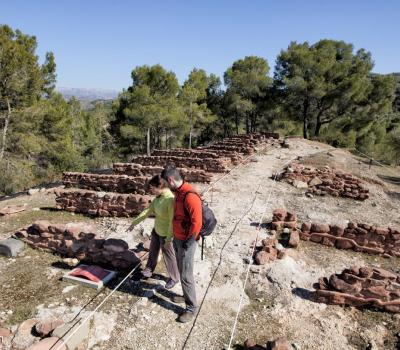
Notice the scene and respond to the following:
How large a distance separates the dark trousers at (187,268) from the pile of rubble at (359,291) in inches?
79.0

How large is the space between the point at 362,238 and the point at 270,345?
14.3 ft

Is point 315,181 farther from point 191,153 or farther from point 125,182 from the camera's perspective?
point 125,182

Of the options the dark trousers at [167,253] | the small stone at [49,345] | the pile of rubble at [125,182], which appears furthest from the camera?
the pile of rubble at [125,182]

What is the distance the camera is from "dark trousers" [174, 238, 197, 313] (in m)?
4.41

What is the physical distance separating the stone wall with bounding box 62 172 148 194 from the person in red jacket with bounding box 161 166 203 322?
6345mm

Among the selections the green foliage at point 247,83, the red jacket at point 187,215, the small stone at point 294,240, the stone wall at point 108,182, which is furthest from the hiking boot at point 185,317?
the green foliage at point 247,83

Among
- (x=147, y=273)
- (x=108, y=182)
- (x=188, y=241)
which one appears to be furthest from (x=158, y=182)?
(x=108, y=182)

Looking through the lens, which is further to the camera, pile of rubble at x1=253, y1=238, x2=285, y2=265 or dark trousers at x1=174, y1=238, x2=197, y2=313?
pile of rubble at x1=253, y1=238, x2=285, y2=265

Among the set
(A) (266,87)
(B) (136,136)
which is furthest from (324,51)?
(B) (136,136)

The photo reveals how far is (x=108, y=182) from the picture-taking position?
11133 mm

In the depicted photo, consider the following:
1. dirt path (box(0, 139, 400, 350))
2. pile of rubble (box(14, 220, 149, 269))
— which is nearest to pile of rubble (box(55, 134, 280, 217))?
dirt path (box(0, 139, 400, 350))

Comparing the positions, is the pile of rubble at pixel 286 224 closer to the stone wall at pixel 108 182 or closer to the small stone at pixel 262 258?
the small stone at pixel 262 258

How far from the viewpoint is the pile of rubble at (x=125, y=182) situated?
8.52 m

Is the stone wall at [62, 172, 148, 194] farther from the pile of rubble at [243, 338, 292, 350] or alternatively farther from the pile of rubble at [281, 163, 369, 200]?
the pile of rubble at [243, 338, 292, 350]
